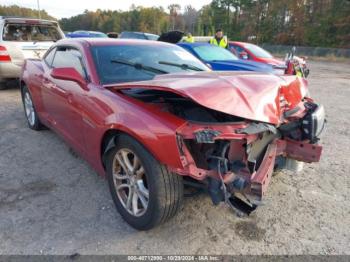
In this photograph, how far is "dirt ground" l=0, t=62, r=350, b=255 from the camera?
2.34 meters

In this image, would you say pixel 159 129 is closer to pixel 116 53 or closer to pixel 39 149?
pixel 116 53

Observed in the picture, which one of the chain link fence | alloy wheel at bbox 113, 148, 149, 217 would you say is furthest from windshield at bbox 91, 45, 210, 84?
the chain link fence

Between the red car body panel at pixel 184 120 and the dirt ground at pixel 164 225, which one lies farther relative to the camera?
the dirt ground at pixel 164 225

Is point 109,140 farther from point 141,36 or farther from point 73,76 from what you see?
point 141,36

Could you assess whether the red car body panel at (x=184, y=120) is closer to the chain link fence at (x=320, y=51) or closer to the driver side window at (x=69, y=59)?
the driver side window at (x=69, y=59)

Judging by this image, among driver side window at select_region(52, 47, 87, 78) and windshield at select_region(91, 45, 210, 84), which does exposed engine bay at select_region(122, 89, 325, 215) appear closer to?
windshield at select_region(91, 45, 210, 84)

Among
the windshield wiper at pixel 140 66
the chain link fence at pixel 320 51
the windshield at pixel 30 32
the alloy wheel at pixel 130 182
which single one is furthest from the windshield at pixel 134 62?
the chain link fence at pixel 320 51

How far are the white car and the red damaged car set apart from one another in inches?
188

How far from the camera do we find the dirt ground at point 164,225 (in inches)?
92.0

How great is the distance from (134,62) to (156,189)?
1.62m

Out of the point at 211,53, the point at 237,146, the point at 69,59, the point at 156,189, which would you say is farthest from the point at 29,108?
the point at 211,53

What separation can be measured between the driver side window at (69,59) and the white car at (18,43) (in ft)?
12.5

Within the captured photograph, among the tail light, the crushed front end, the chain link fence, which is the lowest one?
the chain link fence

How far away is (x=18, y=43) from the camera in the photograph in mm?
7211
